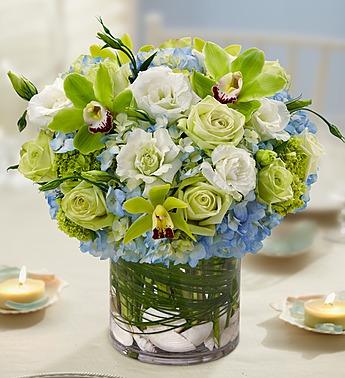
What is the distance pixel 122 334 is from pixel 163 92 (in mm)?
337

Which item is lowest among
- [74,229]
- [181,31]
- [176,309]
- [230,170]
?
[181,31]

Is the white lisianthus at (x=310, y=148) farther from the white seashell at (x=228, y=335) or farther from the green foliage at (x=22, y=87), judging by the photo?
the green foliage at (x=22, y=87)

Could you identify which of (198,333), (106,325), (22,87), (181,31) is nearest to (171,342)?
(198,333)

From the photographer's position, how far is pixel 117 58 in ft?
3.95

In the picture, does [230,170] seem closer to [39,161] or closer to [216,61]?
[216,61]

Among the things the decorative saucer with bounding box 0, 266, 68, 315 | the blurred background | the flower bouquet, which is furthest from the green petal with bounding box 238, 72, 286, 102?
the blurred background

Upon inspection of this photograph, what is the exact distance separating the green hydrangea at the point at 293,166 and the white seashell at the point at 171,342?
21 centimetres

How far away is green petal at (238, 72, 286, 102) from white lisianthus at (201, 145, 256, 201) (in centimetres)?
8

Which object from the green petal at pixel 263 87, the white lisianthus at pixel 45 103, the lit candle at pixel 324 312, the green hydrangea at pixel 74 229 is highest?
the green petal at pixel 263 87

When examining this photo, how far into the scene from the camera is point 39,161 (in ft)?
3.80

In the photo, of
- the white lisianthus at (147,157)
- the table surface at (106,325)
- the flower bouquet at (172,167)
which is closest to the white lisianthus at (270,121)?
the flower bouquet at (172,167)

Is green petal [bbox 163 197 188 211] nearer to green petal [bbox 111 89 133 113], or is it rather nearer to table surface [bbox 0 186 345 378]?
green petal [bbox 111 89 133 113]

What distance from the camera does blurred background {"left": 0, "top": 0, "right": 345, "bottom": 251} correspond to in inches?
110

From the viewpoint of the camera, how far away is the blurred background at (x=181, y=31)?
2.79m
